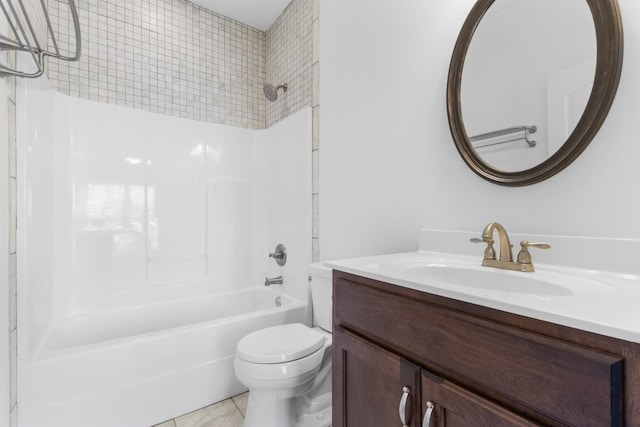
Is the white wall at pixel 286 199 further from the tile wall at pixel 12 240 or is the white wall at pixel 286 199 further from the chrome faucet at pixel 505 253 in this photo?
the tile wall at pixel 12 240

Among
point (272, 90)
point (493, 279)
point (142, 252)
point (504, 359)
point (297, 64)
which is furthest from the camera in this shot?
point (272, 90)

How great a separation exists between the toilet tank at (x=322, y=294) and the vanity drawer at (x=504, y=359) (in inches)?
28.8

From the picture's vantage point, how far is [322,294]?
1627 millimetres

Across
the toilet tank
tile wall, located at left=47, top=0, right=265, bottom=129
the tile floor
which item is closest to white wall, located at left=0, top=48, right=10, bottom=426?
the tile floor

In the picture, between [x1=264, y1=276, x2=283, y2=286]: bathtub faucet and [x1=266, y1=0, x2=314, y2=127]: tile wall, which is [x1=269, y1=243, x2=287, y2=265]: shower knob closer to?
[x1=264, y1=276, x2=283, y2=286]: bathtub faucet

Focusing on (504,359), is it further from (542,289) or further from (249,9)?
(249,9)

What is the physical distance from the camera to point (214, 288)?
2.43 meters

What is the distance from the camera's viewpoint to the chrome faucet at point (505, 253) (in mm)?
885

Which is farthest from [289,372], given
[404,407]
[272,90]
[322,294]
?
[272,90]

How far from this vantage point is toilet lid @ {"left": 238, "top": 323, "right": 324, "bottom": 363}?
1.30 m

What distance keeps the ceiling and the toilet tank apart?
209 cm

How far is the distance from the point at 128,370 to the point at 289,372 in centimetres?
85

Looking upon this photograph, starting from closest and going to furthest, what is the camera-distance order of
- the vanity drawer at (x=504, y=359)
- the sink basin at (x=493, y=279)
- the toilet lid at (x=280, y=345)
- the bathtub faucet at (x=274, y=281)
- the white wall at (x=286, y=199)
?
the vanity drawer at (x=504, y=359) → the sink basin at (x=493, y=279) → the toilet lid at (x=280, y=345) → the white wall at (x=286, y=199) → the bathtub faucet at (x=274, y=281)

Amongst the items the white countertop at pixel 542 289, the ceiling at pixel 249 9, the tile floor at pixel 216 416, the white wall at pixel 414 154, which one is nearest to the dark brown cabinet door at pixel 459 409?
the white countertop at pixel 542 289
